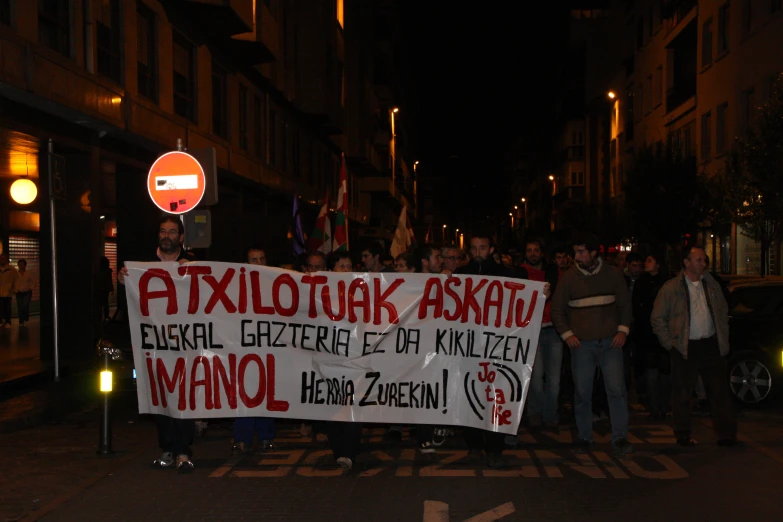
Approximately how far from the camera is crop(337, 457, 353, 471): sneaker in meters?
8.03

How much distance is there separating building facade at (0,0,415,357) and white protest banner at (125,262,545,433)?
4.79 m

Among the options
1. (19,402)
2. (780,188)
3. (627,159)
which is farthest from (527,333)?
Answer: (627,159)

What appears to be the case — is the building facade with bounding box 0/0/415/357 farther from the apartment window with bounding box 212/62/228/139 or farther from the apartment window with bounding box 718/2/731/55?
the apartment window with bounding box 718/2/731/55

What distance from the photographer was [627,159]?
50.9 meters

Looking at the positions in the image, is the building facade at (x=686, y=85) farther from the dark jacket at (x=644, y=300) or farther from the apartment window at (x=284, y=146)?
the dark jacket at (x=644, y=300)

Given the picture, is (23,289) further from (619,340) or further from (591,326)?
(619,340)

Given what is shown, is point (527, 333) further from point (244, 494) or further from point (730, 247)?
point (730, 247)

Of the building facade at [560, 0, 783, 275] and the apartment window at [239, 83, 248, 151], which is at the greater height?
the building facade at [560, 0, 783, 275]

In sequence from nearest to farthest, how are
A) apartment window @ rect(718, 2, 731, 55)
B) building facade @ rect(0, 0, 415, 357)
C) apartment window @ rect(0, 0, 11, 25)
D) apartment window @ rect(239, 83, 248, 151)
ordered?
1. apartment window @ rect(0, 0, 11, 25)
2. building facade @ rect(0, 0, 415, 357)
3. apartment window @ rect(239, 83, 248, 151)
4. apartment window @ rect(718, 2, 731, 55)

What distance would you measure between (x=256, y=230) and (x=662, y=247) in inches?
779

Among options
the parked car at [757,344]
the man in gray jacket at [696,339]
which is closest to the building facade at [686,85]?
the parked car at [757,344]

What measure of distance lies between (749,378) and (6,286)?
1753cm

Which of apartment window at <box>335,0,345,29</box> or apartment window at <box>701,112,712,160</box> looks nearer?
apartment window at <box>701,112,712,160</box>

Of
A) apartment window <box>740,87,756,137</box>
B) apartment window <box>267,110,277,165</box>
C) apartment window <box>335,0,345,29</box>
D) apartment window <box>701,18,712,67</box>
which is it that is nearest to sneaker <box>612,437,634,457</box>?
apartment window <box>267,110,277,165</box>
